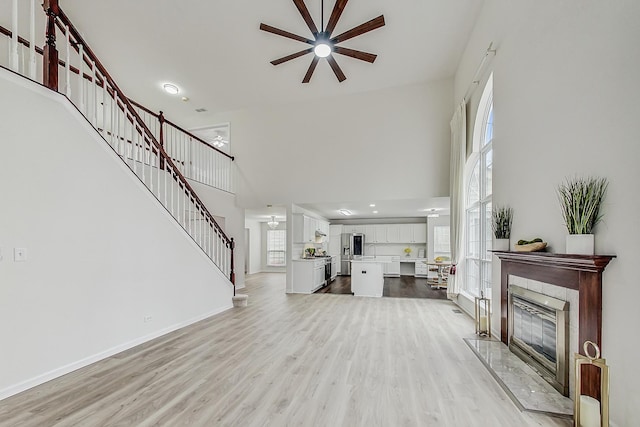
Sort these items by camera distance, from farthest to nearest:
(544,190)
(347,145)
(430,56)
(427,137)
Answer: (347,145)
(427,137)
(430,56)
(544,190)

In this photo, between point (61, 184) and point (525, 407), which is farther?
point (61, 184)

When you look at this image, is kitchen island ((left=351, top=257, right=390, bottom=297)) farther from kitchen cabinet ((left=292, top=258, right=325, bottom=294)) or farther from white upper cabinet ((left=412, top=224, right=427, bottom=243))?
white upper cabinet ((left=412, top=224, right=427, bottom=243))

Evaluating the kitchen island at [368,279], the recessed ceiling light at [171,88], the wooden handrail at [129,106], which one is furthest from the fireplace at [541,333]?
the recessed ceiling light at [171,88]

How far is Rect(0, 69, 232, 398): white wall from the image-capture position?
8.13ft

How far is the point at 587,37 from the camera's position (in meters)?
2.07

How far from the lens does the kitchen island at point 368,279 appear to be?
6.98m

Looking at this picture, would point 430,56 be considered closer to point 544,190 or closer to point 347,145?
point 347,145

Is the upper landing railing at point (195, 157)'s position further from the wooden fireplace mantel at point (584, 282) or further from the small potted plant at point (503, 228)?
the wooden fireplace mantel at point (584, 282)

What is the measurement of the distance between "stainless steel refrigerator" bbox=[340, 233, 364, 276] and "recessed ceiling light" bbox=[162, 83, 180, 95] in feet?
24.0

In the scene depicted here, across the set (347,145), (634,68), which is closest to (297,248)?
(347,145)

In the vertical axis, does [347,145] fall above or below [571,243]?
above

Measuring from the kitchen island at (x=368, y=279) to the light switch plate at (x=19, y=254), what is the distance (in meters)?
5.82

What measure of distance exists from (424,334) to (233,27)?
5.67m

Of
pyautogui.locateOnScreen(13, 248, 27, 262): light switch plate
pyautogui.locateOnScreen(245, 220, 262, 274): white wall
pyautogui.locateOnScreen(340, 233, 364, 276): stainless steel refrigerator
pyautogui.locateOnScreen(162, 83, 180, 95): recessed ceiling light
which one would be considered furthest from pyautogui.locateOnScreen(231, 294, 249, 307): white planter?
pyautogui.locateOnScreen(340, 233, 364, 276): stainless steel refrigerator
